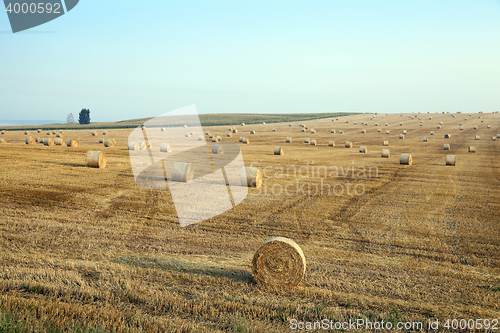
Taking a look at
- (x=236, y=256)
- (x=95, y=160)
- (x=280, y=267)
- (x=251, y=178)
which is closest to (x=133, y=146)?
(x=95, y=160)

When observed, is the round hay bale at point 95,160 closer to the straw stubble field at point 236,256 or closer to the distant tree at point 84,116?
the straw stubble field at point 236,256

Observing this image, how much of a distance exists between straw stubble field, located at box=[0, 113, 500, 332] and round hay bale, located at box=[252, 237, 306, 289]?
29 centimetres

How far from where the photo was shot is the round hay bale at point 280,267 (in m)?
8.48

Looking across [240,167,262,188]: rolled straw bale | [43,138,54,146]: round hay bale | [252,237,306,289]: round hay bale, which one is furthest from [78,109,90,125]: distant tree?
[252,237,306,289]: round hay bale

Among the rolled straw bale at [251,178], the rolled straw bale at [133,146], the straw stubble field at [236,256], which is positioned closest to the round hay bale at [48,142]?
the rolled straw bale at [133,146]

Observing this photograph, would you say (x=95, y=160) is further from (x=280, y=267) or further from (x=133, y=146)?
(x=280, y=267)

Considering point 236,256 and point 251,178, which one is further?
point 251,178

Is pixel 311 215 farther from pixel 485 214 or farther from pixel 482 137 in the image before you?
pixel 482 137

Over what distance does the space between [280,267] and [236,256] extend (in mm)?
2117

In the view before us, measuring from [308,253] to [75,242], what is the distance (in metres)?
6.79

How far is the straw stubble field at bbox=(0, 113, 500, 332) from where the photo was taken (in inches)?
275

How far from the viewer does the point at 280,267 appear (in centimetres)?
847

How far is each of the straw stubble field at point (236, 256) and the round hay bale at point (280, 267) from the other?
29 cm

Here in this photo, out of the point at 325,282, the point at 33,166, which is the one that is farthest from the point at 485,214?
the point at 33,166
